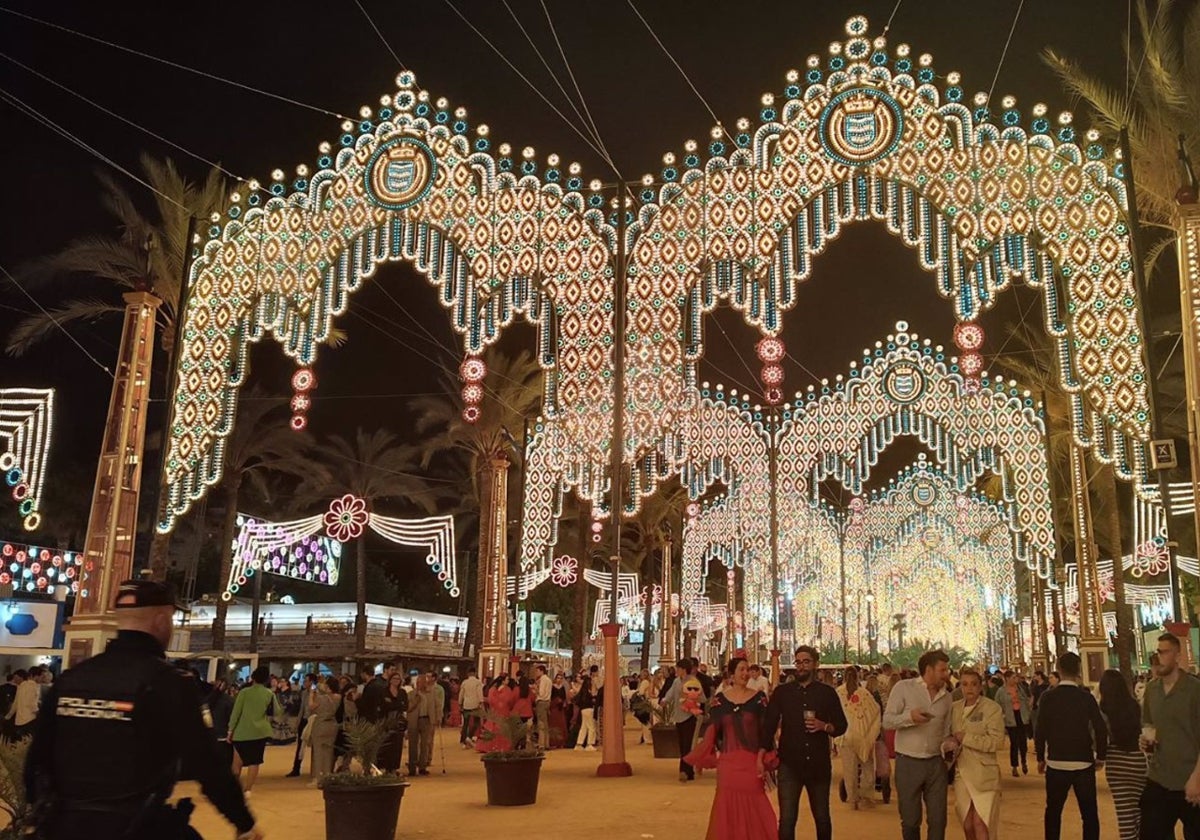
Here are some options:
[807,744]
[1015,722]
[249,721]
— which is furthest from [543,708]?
[807,744]

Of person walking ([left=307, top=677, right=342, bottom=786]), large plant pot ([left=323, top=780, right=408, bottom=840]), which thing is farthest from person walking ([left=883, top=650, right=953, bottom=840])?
person walking ([left=307, top=677, right=342, bottom=786])

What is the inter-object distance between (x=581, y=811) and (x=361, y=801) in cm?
401

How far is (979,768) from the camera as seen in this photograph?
8.70m

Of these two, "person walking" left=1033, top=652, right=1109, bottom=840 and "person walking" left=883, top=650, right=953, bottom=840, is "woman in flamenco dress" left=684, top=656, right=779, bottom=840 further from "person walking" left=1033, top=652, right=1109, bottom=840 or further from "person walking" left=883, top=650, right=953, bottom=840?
"person walking" left=1033, top=652, right=1109, bottom=840

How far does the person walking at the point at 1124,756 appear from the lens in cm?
838

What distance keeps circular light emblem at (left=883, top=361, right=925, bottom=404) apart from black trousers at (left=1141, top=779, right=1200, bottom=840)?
71.2ft

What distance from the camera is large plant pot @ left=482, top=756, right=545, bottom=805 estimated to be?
13648 mm

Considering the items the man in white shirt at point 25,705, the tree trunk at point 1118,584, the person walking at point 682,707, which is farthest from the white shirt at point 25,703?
the tree trunk at point 1118,584

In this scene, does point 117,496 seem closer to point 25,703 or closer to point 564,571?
point 25,703

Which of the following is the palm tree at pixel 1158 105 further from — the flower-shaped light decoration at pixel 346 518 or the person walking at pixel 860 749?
the flower-shaped light decoration at pixel 346 518

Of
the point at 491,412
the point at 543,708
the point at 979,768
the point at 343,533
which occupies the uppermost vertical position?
the point at 491,412

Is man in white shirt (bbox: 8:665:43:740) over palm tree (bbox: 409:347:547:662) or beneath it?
beneath

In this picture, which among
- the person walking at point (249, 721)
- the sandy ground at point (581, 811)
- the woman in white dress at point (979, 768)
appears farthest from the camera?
the person walking at point (249, 721)

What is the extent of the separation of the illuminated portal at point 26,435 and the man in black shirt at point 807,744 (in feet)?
53.0
